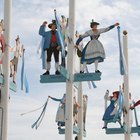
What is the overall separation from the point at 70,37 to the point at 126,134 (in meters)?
3.48

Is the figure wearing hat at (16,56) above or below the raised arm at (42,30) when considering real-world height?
below

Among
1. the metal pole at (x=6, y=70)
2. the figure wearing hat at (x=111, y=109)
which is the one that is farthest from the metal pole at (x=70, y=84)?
the figure wearing hat at (x=111, y=109)

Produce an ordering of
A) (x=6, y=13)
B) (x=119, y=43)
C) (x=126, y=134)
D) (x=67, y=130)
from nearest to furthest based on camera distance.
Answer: (x=6, y=13), (x=67, y=130), (x=119, y=43), (x=126, y=134)

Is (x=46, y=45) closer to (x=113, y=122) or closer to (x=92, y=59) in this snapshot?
(x=92, y=59)

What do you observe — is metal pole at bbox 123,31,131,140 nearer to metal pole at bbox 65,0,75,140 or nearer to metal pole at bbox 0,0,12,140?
metal pole at bbox 65,0,75,140

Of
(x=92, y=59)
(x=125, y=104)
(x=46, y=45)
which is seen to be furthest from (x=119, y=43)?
(x=125, y=104)

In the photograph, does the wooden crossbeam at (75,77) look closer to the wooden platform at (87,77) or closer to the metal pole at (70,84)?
the wooden platform at (87,77)

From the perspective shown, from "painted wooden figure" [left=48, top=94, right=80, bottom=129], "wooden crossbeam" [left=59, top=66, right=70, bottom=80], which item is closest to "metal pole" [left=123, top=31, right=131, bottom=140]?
"painted wooden figure" [left=48, top=94, right=80, bottom=129]

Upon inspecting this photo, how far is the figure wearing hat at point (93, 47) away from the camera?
8609mm

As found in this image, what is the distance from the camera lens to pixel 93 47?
8.74 metres

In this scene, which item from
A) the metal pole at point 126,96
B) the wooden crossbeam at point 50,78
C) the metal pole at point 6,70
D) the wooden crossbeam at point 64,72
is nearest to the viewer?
the metal pole at point 6,70

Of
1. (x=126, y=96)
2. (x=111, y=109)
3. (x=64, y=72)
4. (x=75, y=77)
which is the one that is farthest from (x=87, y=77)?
(x=111, y=109)

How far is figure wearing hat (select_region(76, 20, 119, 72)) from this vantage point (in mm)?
8609

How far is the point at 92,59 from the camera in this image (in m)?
8.71
